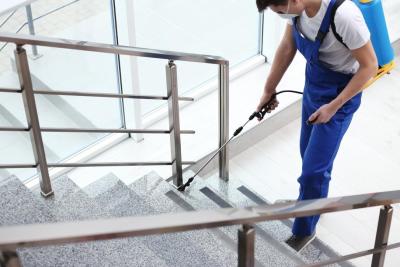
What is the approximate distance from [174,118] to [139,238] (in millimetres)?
567

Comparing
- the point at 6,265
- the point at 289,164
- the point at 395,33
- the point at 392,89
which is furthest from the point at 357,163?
the point at 6,265

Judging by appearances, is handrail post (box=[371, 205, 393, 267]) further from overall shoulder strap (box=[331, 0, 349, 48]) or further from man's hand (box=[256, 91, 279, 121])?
man's hand (box=[256, 91, 279, 121])

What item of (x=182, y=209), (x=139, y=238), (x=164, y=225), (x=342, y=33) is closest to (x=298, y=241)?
(x=182, y=209)

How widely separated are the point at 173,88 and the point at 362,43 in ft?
2.48

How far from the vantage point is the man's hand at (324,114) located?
8.59 feet

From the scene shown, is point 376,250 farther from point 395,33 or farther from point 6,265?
point 395,33

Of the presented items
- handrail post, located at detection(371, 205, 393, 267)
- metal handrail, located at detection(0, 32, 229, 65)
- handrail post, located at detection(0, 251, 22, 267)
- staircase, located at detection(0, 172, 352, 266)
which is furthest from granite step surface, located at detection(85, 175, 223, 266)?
handrail post, located at detection(0, 251, 22, 267)

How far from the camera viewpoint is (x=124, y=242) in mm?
2328

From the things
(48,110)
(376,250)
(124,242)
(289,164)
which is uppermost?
(376,250)

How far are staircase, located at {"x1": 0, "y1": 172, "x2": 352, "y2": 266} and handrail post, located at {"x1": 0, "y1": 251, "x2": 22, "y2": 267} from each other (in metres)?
0.97

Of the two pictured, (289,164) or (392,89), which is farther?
(392,89)

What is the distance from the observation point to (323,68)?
8.63 feet

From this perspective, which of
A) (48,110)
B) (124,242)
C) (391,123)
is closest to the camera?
(124,242)

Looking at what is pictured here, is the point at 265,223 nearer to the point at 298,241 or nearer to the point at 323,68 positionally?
the point at 298,241
